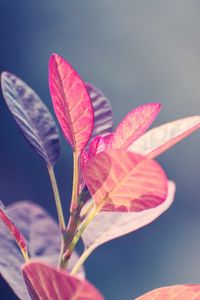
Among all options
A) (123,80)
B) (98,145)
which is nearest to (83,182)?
(98,145)

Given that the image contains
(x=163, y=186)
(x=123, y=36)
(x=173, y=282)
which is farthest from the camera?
(x=123, y=36)

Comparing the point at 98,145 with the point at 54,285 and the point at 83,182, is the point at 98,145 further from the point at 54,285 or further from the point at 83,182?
the point at 54,285

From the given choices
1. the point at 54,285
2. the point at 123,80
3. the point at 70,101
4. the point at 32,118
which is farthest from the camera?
the point at 123,80

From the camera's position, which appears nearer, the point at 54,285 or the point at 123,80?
the point at 54,285

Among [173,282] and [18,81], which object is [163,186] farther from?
[173,282]

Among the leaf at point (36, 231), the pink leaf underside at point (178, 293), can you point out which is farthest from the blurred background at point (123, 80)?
the pink leaf underside at point (178, 293)

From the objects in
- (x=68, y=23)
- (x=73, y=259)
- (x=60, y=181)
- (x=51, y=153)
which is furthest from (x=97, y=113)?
(x=68, y=23)

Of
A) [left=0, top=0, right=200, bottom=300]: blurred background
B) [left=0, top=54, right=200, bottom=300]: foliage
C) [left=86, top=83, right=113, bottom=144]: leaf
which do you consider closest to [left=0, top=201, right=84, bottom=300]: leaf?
[left=0, top=54, right=200, bottom=300]: foliage

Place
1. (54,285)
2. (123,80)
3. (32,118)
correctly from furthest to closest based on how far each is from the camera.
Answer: (123,80) < (32,118) < (54,285)
